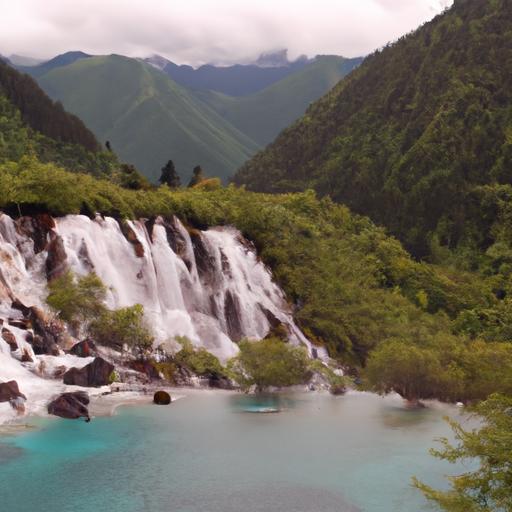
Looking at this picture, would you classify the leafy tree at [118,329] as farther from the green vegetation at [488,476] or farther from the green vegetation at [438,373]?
the green vegetation at [488,476]

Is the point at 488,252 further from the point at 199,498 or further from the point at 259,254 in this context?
the point at 199,498

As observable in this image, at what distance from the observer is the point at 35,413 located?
3216 cm

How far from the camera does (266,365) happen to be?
45.2m

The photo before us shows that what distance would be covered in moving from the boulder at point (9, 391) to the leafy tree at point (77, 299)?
32.7 ft

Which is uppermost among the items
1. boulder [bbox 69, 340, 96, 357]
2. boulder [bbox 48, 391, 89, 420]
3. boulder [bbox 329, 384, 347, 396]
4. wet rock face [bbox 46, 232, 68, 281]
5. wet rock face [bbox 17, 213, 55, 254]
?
wet rock face [bbox 17, 213, 55, 254]

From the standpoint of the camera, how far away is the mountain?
11756 cm

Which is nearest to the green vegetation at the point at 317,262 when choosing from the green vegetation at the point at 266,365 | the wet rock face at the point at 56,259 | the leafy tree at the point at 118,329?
the wet rock face at the point at 56,259

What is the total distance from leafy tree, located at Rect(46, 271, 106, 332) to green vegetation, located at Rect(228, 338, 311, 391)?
866 cm

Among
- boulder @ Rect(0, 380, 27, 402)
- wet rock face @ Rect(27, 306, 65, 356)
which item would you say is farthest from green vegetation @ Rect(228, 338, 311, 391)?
boulder @ Rect(0, 380, 27, 402)

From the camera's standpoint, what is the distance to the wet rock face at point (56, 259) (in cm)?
4631

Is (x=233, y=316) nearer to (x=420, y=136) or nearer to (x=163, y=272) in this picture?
(x=163, y=272)

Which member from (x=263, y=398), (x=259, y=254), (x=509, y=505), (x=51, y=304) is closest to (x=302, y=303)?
(x=259, y=254)

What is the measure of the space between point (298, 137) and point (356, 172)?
2352 cm

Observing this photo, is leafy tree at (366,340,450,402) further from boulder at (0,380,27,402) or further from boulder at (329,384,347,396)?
boulder at (0,380,27,402)
